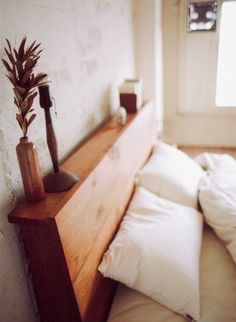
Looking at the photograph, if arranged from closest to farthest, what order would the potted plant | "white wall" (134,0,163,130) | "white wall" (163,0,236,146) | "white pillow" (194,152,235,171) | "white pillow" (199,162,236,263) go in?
the potted plant < "white pillow" (199,162,236,263) < "white pillow" (194,152,235,171) < "white wall" (163,0,236,146) < "white wall" (134,0,163,130)

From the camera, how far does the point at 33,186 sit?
97cm

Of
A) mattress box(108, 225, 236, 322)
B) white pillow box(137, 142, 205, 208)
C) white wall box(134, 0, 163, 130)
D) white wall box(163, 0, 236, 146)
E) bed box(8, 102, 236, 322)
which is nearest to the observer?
bed box(8, 102, 236, 322)

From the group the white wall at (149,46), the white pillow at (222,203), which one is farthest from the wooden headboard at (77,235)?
the white wall at (149,46)

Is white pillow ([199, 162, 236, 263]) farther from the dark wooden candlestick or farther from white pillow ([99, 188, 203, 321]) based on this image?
the dark wooden candlestick

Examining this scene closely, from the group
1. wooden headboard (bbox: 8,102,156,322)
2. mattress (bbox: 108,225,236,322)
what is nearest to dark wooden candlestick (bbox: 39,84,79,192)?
wooden headboard (bbox: 8,102,156,322)

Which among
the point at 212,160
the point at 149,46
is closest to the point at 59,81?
the point at 212,160

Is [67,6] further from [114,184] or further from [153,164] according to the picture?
[153,164]

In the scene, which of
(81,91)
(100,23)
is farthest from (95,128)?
(100,23)

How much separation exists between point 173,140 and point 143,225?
5.08 ft

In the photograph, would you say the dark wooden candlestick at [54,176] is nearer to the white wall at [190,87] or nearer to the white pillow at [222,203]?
the white pillow at [222,203]

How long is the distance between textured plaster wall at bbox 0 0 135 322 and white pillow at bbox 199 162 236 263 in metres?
0.71

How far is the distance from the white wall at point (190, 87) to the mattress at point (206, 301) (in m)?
1.12

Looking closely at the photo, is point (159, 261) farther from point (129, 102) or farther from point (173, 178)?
point (129, 102)

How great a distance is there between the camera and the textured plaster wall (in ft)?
3.11
